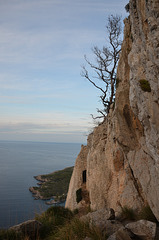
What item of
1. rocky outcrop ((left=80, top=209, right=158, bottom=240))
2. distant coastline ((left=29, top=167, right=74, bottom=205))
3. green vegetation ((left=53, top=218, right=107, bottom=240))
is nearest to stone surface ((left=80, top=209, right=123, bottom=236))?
rocky outcrop ((left=80, top=209, right=158, bottom=240))

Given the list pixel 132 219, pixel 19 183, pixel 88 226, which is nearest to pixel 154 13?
pixel 88 226

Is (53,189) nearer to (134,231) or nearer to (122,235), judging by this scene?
(134,231)

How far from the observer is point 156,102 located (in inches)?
203

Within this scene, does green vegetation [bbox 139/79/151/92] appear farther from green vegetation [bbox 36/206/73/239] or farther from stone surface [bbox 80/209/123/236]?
green vegetation [bbox 36/206/73/239]

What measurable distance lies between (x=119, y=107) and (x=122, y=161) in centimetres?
439

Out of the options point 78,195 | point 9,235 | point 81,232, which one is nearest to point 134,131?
point 81,232

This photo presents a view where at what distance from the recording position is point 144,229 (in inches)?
220

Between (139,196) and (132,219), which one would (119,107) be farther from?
(132,219)

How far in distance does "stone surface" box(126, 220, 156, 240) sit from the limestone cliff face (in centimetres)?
83

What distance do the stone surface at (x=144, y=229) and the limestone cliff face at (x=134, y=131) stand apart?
32.6 inches

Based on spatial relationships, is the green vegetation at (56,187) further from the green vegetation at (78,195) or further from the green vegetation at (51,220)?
the green vegetation at (51,220)

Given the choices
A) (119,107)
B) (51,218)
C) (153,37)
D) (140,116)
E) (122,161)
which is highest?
(153,37)

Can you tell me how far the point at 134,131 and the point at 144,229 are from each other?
4.16m

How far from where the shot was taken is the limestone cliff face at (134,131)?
17.1 ft
